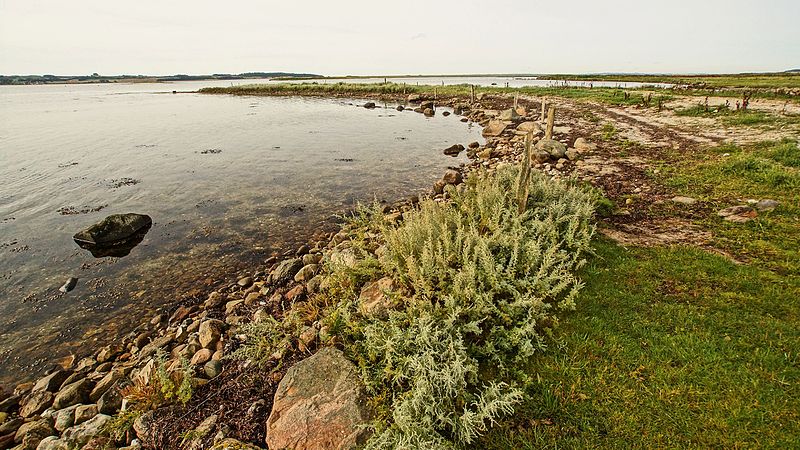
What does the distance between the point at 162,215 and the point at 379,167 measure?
1064 cm

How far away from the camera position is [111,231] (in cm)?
1181

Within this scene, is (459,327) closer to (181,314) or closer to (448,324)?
(448,324)

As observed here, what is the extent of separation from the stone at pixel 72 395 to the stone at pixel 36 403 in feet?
0.54

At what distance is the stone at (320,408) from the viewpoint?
3805 millimetres

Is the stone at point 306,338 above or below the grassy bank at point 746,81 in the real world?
below

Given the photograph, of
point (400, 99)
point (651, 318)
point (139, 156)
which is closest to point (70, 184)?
point (139, 156)

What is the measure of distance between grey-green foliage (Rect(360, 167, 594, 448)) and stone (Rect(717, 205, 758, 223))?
14.3ft

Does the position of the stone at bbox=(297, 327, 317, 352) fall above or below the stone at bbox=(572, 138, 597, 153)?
below

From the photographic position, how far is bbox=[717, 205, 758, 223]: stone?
27.3 ft

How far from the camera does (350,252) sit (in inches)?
316

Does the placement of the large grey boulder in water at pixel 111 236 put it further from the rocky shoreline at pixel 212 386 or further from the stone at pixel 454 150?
the stone at pixel 454 150

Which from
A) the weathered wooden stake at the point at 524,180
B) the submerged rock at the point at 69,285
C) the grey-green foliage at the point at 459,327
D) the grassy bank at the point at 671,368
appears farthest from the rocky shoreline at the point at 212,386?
the weathered wooden stake at the point at 524,180

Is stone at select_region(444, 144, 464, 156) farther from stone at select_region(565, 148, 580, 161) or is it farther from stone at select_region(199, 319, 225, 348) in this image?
stone at select_region(199, 319, 225, 348)

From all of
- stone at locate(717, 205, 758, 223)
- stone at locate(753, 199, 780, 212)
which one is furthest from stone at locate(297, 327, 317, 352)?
stone at locate(753, 199, 780, 212)
